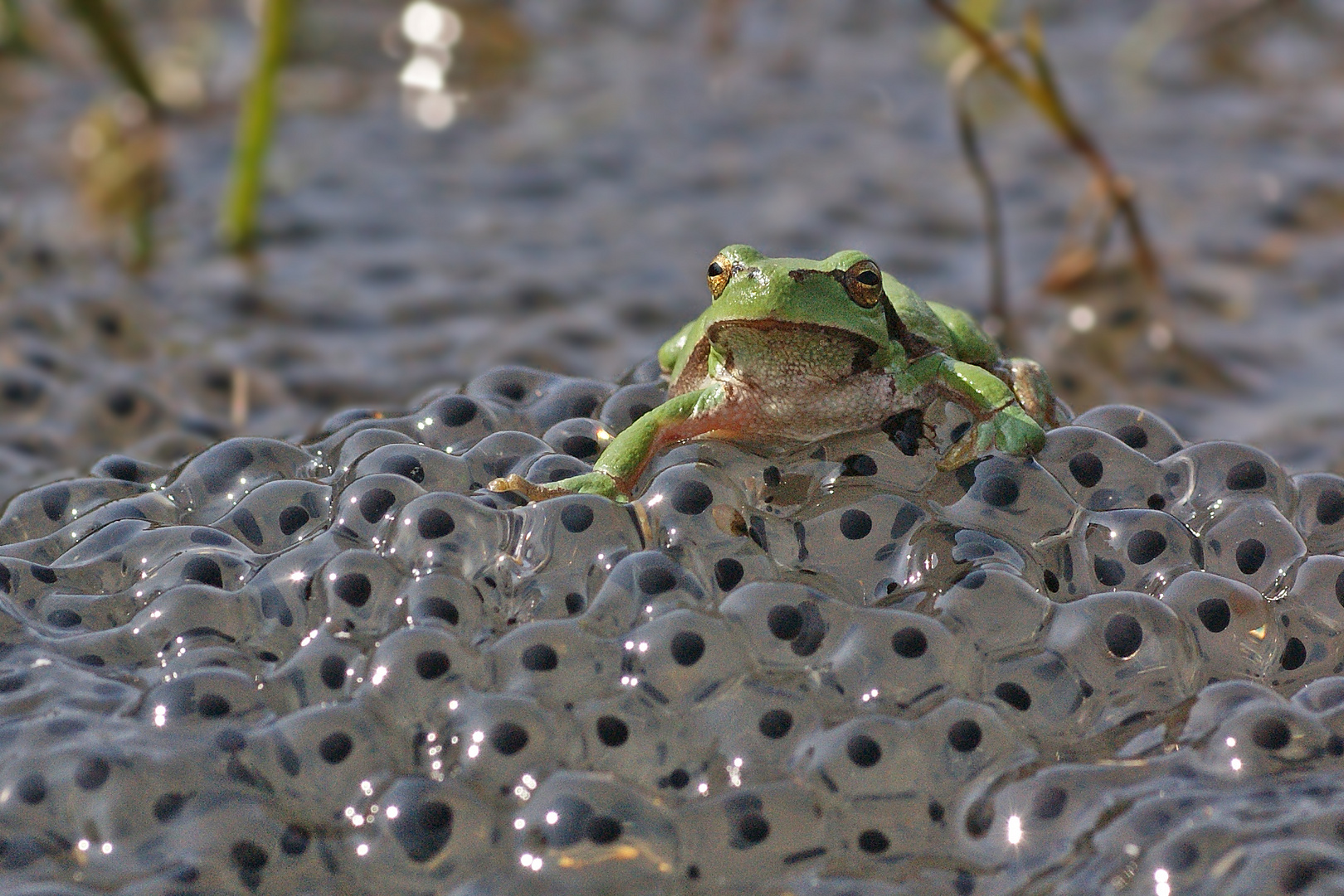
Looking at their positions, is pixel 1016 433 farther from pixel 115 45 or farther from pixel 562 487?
pixel 115 45

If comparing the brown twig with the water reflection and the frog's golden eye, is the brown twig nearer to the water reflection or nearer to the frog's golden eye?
the frog's golden eye

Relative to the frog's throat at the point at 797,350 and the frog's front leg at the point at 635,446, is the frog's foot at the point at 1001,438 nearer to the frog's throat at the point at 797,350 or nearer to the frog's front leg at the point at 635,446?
the frog's throat at the point at 797,350

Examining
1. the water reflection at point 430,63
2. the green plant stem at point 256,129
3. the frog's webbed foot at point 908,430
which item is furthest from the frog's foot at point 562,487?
the water reflection at point 430,63

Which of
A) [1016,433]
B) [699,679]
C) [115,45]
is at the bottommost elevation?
[699,679]

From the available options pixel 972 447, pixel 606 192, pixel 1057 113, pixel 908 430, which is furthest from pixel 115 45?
pixel 972 447

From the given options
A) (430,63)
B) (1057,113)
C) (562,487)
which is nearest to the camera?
(562,487)

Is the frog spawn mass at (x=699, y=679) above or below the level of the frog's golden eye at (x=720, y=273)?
below

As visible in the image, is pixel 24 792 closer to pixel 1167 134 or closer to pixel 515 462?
pixel 515 462
